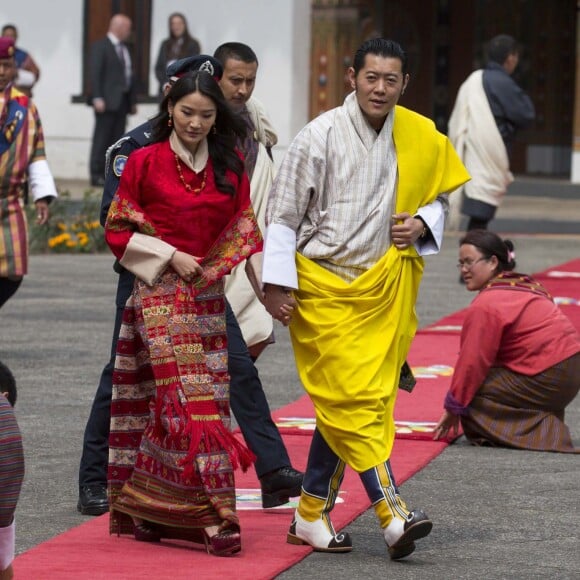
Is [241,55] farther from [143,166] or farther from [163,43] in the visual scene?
[163,43]

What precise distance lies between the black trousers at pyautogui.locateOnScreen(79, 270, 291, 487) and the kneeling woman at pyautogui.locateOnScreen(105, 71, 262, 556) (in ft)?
1.56

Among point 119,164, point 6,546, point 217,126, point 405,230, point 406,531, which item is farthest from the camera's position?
point 119,164

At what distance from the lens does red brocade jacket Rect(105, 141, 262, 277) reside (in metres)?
5.93

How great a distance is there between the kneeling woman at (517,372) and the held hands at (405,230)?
5.97 ft

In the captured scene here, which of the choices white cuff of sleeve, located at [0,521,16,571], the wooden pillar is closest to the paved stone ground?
white cuff of sleeve, located at [0,521,16,571]

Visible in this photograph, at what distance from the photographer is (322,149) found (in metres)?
Result: 6.01

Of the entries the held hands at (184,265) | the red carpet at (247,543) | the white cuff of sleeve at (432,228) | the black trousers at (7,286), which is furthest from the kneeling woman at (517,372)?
the black trousers at (7,286)

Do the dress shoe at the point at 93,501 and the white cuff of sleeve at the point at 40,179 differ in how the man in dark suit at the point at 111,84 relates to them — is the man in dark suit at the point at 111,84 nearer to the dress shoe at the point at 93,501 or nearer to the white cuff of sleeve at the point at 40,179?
the white cuff of sleeve at the point at 40,179

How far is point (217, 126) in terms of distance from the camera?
610cm

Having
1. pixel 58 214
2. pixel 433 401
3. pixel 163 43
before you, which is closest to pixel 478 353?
pixel 433 401

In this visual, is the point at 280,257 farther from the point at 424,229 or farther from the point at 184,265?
the point at 424,229

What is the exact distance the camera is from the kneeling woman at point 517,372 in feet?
25.8

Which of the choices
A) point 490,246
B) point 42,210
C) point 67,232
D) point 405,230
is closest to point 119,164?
point 405,230

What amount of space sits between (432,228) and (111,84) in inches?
703
